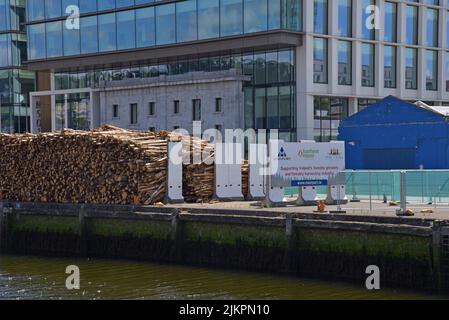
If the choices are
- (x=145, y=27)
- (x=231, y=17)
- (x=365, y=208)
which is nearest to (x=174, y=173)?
(x=365, y=208)

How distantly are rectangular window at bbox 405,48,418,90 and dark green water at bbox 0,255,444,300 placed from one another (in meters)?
32.1

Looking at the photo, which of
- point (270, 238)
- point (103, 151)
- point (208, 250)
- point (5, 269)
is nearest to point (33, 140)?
point (103, 151)

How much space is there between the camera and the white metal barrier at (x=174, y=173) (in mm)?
25234

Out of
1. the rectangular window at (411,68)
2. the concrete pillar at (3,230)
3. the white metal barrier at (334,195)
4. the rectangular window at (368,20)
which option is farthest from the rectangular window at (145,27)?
the white metal barrier at (334,195)

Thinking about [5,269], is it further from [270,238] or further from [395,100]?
[395,100]

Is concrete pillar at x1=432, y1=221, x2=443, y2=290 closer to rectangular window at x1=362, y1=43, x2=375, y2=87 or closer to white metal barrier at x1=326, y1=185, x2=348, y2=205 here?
white metal barrier at x1=326, y1=185, x2=348, y2=205

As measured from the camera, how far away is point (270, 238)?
20844 millimetres

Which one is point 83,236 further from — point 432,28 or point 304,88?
point 432,28

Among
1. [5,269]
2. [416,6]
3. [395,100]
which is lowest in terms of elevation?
[5,269]

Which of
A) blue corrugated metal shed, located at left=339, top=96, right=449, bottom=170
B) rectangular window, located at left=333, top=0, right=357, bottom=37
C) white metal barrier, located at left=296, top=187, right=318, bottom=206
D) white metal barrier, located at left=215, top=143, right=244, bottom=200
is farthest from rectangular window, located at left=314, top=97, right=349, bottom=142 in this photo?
white metal barrier, located at left=296, top=187, right=318, bottom=206

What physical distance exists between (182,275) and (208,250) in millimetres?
1385

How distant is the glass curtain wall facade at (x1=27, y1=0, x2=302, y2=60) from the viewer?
4500 cm

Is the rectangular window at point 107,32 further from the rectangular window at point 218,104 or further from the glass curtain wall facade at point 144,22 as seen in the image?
the rectangular window at point 218,104

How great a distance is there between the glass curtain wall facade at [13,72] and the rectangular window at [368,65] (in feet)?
89.5
